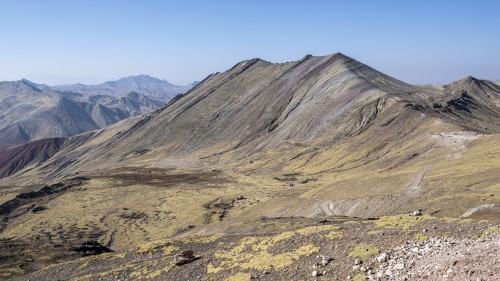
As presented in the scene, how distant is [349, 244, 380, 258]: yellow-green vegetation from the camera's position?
2514 centimetres

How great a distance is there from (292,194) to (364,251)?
228 feet

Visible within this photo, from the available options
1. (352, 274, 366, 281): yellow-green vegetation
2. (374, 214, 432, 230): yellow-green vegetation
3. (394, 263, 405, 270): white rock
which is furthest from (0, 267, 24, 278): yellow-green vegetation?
(394, 263, 405, 270): white rock

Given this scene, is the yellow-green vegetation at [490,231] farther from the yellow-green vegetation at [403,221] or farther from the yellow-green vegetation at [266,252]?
the yellow-green vegetation at [266,252]

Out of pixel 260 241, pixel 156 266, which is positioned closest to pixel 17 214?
pixel 156 266

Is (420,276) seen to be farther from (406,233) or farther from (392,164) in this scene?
(392,164)

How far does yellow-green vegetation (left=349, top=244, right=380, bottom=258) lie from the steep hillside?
124 mm

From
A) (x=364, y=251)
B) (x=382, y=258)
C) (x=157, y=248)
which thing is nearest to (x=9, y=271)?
(x=157, y=248)

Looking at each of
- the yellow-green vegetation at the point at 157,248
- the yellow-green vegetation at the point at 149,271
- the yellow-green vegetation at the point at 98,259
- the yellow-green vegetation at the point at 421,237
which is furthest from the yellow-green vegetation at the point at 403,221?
the yellow-green vegetation at the point at 98,259

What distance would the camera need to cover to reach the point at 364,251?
2567cm

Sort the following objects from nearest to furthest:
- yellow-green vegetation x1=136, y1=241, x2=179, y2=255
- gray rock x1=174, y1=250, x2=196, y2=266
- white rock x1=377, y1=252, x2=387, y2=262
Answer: white rock x1=377, y1=252, x2=387, y2=262
gray rock x1=174, y1=250, x2=196, y2=266
yellow-green vegetation x1=136, y1=241, x2=179, y2=255

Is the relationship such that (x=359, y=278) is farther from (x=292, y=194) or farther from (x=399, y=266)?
(x=292, y=194)

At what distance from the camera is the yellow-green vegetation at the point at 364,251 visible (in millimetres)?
25141

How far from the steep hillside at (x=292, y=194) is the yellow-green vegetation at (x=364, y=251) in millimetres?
124

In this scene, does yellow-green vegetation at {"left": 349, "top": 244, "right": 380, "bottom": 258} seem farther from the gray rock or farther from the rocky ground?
the gray rock
